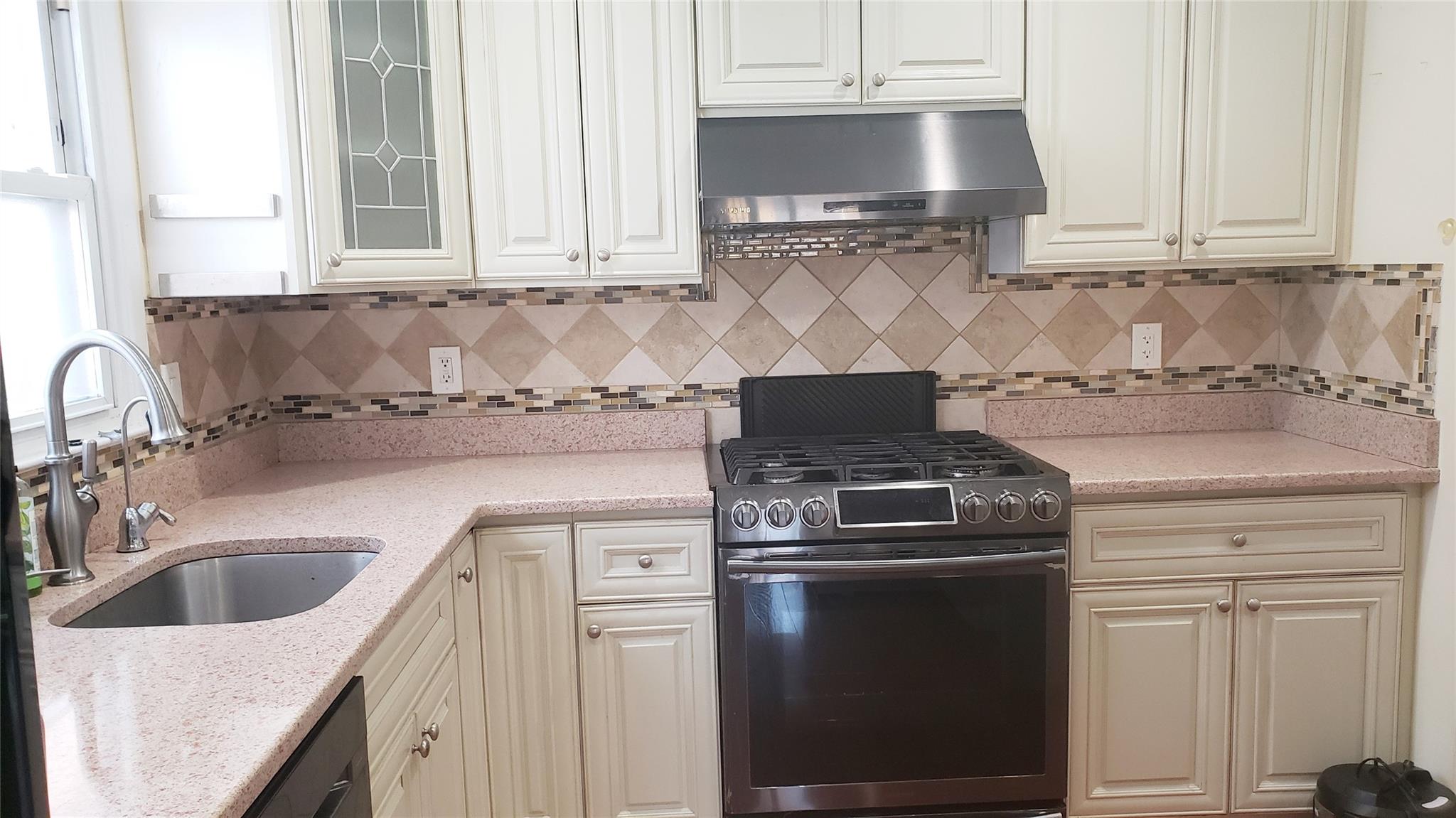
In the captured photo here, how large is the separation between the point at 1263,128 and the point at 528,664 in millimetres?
2090

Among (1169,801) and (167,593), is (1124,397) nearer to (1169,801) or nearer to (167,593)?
(1169,801)

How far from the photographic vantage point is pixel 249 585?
192cm

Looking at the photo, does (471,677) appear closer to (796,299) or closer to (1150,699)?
(796,299)

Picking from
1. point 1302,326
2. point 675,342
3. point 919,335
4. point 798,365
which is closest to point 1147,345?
point 1302,326

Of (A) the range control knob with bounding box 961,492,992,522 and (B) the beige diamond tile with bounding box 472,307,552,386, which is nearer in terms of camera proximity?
(A) the range control knob with bounding box 961,492,992,522

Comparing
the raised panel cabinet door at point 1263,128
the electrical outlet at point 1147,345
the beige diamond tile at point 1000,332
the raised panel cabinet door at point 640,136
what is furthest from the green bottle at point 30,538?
the electrical outlet at point 1147,345

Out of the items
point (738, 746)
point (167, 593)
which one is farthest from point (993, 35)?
point (167, 593)

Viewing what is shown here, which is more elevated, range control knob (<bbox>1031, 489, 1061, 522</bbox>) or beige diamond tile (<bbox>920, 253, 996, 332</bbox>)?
beige diamond tile (<bbox>920, 253, 996, 332</bbox>)

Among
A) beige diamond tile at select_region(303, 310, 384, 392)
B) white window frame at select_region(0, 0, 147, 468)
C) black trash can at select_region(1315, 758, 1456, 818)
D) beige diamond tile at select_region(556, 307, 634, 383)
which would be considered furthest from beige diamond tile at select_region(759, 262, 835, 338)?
black trash can at select_region(1315, 758, 1456, 818)

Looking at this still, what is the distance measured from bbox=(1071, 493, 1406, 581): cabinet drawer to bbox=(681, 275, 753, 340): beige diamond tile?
1.01m

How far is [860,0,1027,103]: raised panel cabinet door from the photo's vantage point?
2365 mm

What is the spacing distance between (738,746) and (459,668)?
2.04 ft

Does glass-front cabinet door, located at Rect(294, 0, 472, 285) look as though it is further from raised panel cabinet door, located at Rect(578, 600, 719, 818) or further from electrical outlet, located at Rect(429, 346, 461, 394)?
raised panel cabinet door, located at Rect(578, 600, 719, 818)

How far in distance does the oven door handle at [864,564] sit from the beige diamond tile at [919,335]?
756 mm
